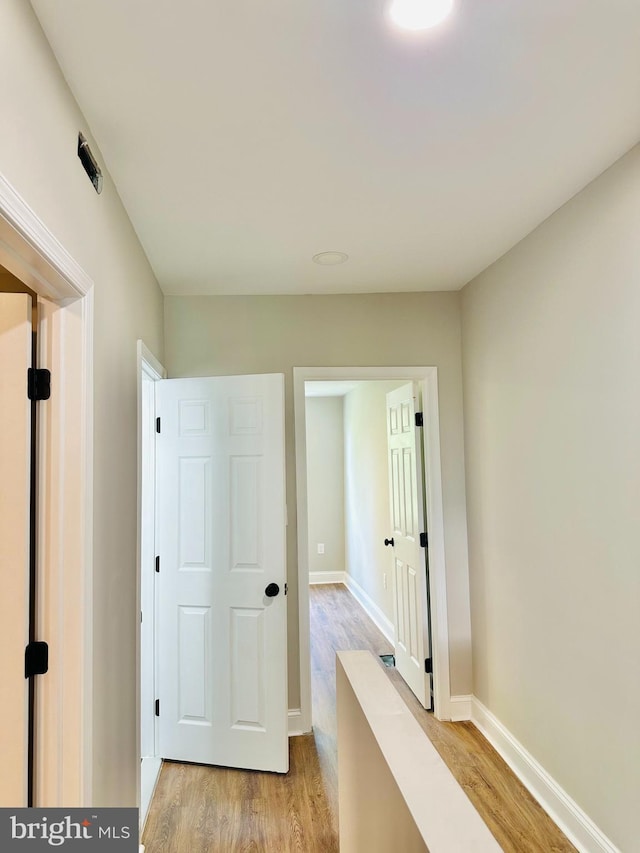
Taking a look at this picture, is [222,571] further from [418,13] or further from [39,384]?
[418,13]

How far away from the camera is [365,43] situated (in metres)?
1.29

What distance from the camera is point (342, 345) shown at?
→ 324 centimetres

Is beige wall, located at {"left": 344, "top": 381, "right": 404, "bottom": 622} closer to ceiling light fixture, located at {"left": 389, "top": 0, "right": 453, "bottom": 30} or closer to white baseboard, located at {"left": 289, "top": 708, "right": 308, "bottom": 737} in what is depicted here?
white baseboard, located at {"left": 289, "top": 708, "right": 308, "bottom": 737}

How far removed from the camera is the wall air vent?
1.49m

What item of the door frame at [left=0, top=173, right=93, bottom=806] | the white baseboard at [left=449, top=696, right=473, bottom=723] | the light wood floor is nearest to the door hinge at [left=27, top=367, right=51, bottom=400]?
the door frame at [left=0, top=173, right=93, bottom=806]

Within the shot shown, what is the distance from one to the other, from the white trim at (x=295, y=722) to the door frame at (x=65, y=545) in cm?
179

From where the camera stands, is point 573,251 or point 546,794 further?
point 546,794

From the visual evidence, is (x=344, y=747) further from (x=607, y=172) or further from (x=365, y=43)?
(x=607, y=172)

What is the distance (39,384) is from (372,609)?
187 inches

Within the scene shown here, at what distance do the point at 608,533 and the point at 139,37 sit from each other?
2088mm

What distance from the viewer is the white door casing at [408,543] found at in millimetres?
3320

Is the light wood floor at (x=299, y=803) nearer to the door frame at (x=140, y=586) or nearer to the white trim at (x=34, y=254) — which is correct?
the door frame at (x=140, y=586)

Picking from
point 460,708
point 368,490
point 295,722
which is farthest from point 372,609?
point 295,722

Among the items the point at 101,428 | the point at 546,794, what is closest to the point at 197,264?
the point at 101,428
